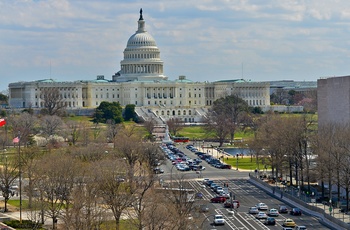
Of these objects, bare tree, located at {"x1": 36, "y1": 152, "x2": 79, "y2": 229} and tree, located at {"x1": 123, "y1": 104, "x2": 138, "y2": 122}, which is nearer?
bare tree, located at {"x1": 36, "y1": 152, "x2": 79, "y2": 229}

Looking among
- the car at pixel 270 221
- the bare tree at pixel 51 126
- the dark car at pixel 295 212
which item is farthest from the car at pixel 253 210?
the bare tree at pixel 51 126

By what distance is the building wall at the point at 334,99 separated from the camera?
2862 inches

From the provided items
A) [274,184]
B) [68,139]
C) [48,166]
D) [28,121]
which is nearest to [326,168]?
[274,184]

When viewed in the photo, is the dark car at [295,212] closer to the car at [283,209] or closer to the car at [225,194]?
the car at [283,209]

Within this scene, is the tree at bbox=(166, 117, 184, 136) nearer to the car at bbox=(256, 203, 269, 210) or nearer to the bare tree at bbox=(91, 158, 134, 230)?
the car at bbox=(256, 203, 269, 210)

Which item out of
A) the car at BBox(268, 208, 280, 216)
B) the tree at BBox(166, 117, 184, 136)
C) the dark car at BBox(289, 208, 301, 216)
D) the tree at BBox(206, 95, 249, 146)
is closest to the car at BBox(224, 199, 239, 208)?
the car at BBox(268, 208, 280, 216)

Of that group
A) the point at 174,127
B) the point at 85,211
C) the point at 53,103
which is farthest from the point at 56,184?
the point at 53,103

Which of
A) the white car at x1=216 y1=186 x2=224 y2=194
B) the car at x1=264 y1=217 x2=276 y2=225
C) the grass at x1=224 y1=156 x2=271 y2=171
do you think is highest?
the grass at x1=224 y1=156 x2=271 y2=171

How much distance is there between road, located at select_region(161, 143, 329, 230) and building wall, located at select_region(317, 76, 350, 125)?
8.94 metres

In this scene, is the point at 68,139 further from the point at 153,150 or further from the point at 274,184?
the point at 274,184

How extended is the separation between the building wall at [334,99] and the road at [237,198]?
8936 mm

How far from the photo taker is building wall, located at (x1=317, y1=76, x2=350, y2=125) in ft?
238

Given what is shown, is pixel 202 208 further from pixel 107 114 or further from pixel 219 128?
pixel 107 114

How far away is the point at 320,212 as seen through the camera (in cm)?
6050
